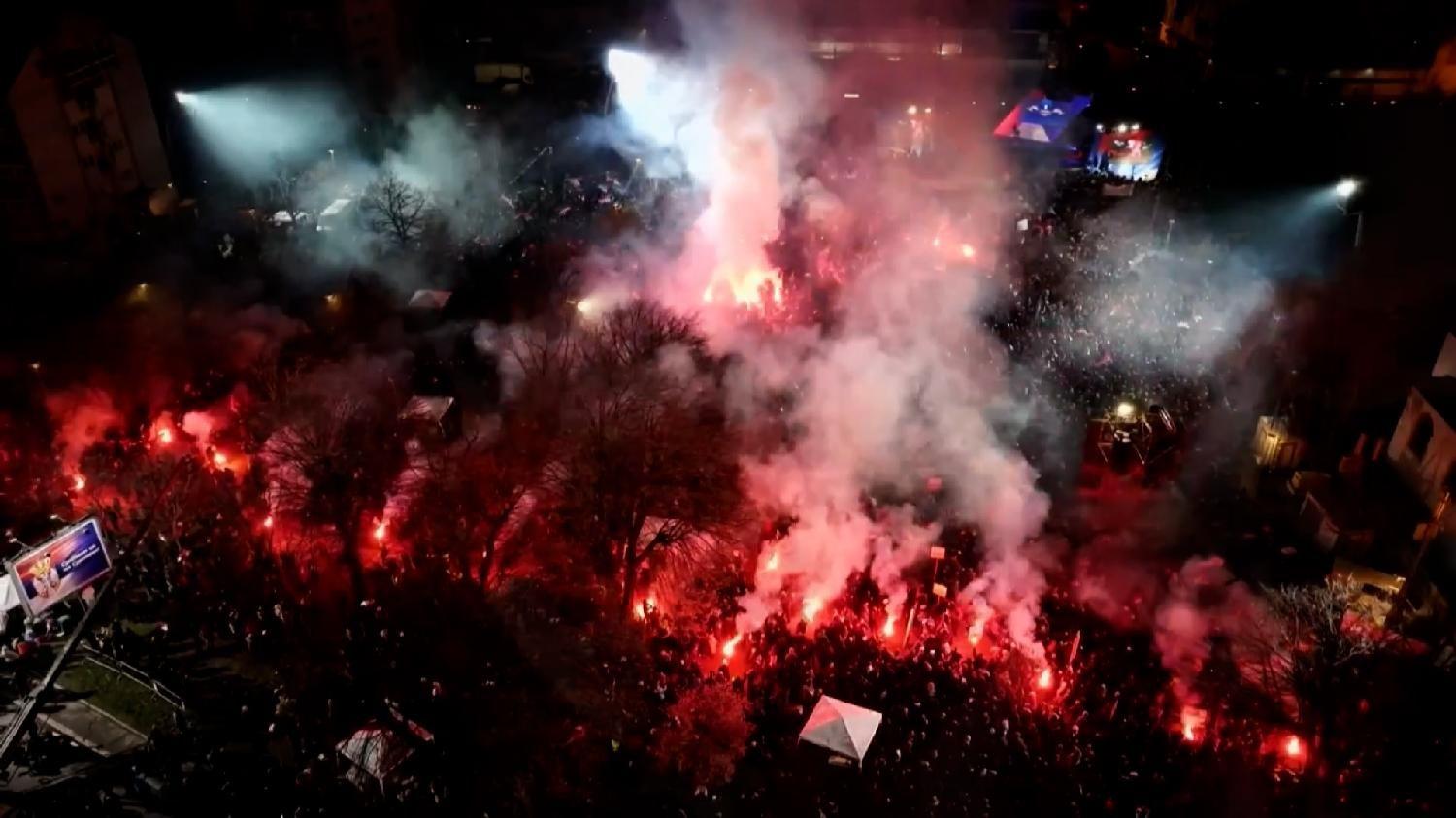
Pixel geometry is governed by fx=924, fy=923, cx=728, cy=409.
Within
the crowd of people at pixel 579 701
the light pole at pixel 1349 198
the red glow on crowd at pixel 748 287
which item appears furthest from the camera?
the light pole at pixel 1349 198

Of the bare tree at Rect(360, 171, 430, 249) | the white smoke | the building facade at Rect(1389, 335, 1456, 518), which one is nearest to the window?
the building facade at Rect(1389, 335, 1456, 518)

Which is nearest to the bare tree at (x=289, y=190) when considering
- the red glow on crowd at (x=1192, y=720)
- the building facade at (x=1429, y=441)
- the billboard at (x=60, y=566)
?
the billboard at (x=60, y=566)

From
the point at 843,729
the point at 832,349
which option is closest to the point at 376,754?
the point at 843,729

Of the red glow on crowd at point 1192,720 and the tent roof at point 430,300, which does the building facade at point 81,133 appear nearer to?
the tent roof at point 430,300

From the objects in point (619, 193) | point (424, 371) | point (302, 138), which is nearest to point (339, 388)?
point (424, 371)

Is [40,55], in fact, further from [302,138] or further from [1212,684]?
[1212,684]
